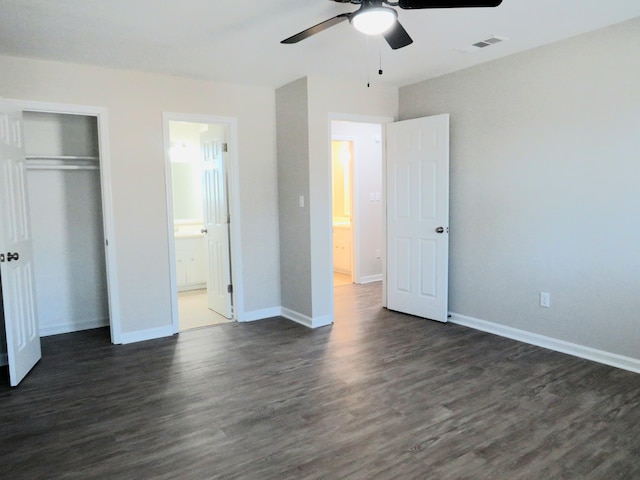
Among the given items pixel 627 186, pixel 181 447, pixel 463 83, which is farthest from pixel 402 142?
pixel 181 447

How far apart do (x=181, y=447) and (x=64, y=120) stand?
357 cm

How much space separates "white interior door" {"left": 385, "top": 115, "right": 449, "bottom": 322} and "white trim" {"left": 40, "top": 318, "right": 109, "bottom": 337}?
3.21 metres

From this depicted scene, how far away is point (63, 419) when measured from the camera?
2795 mm

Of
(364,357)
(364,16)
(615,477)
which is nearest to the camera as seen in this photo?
(615,477)

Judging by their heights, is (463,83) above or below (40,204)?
above

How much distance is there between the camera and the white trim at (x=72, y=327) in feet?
14.9

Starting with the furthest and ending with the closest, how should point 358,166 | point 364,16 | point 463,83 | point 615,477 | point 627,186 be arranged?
point 358,166, point 463,83, point 627,186, point 364,16, point 615,477

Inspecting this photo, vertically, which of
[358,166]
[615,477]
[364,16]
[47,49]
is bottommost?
[615,477]

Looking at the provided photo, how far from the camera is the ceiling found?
2.80 m

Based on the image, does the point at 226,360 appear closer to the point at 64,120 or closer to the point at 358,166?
the point at 64,120

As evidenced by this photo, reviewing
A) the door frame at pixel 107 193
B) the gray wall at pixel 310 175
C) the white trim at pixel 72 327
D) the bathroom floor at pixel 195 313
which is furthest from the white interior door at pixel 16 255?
the gray wall at pixel 310 175

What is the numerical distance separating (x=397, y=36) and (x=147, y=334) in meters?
3.47

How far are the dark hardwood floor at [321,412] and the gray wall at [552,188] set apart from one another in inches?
15.5

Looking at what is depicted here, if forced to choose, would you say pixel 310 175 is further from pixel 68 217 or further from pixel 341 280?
pixel 341 280
